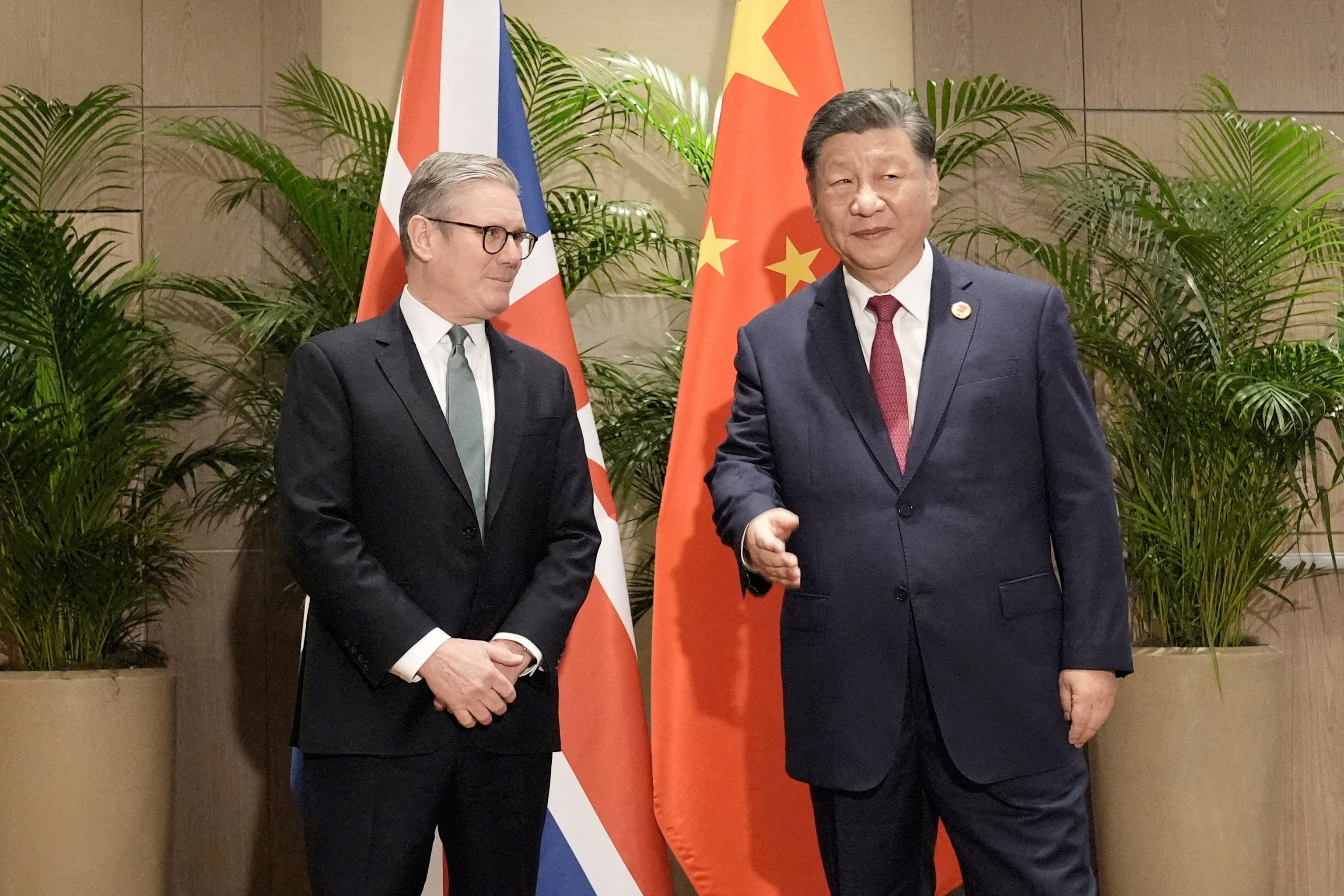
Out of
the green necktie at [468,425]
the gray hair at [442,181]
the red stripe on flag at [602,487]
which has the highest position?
the gray hair at [442,181]

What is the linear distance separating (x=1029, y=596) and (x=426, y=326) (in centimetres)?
108

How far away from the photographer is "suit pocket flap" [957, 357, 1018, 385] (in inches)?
79.1

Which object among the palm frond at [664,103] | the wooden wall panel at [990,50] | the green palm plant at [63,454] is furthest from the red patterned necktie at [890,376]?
the wooden wall panel at [990,50]

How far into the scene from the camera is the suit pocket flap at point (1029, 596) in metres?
1.94

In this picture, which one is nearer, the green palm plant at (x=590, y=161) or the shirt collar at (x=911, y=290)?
the shirt collar at (x=911, y=290)

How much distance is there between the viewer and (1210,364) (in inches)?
132

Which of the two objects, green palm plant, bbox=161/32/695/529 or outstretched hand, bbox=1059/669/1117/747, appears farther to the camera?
green palm plant, bbox=161/32/695/529

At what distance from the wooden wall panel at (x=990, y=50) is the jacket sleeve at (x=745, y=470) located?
2.18 metres

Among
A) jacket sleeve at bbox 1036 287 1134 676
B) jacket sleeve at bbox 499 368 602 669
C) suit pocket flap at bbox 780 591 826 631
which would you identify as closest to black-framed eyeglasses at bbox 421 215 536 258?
jacket sleeve at bbox 499 368 602 669

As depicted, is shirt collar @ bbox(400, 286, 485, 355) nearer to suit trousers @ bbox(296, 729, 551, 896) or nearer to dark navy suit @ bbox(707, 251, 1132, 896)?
dark navy suit @ bbox(707, 251, 1132, 896)

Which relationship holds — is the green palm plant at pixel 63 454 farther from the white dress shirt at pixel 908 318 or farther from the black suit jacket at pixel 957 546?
the white dress shirt at pixel 908 318

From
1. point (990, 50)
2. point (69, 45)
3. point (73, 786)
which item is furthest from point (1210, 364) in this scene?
point (69, 45)

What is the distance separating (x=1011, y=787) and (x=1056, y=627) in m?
0.25

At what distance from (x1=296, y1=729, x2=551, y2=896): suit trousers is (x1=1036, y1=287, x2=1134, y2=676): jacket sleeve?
0.89 m
